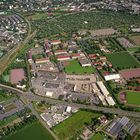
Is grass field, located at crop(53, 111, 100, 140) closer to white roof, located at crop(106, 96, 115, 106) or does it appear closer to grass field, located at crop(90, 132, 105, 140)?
grass field, located at crop(90, 132, 105, 140)

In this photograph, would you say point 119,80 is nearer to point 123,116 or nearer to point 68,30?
point 123,116

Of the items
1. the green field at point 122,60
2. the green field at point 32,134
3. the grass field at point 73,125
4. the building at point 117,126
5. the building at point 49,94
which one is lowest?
the green field at point 122,60

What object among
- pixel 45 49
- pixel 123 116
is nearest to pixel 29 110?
pixel 123 116

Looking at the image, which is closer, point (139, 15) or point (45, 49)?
point (45, 49)

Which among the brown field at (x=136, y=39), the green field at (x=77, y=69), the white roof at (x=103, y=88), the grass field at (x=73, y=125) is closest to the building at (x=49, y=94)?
the grass field at (x=73, y=125)

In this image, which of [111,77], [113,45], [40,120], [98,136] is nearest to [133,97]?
[111,77]

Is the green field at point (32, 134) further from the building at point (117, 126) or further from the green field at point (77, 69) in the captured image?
the green field at point (77, 69)
